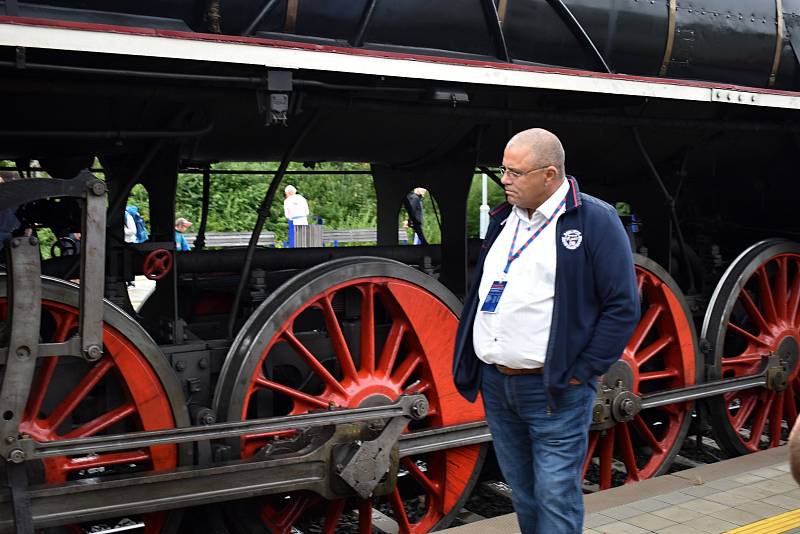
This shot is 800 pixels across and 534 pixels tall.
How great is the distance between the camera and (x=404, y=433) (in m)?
4.63

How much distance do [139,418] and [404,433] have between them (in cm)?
126

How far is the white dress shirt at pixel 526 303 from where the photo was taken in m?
3.17

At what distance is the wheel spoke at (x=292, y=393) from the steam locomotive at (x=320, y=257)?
11 millimetres

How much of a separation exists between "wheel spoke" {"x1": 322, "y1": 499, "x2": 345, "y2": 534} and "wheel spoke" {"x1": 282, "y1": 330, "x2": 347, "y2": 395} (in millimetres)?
491

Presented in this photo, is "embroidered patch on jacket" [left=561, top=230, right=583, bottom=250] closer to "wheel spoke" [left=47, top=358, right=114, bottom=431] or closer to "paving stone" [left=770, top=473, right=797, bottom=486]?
"wheel spoke" [left=47, top=358, right=114, bottom=431]

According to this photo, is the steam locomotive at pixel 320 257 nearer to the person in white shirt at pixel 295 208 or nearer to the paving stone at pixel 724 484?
the paving stone at pixel 724 484

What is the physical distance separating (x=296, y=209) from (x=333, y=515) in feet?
24.5

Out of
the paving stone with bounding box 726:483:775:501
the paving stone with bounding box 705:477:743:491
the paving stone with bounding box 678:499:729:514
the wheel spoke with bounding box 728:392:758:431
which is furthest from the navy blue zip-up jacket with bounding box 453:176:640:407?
the wheel spoke with bounding box 728:392:758:431

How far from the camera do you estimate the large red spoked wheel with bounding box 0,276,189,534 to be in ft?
12.3

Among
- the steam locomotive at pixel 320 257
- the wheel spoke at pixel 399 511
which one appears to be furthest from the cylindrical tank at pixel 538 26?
the wheel spoke at pixel 399 511

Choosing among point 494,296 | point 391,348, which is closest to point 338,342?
point 391,348

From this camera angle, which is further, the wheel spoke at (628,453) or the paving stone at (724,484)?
the wheel spoke at (628,453)

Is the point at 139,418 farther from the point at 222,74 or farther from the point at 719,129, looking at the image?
the point at 719,129

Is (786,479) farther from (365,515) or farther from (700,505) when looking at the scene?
(365,515)
